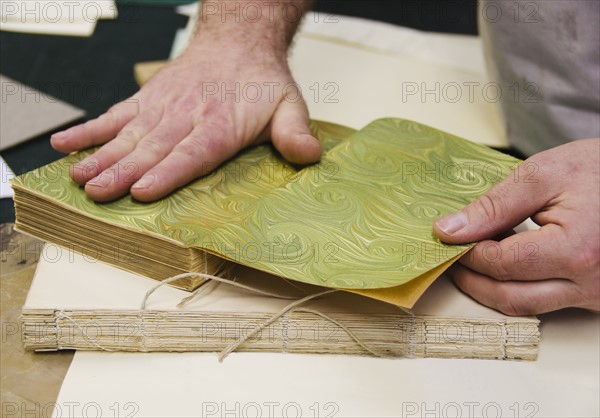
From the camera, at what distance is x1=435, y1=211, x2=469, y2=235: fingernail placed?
0.87 meters

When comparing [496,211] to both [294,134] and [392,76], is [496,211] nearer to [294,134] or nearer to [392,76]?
[294,134]

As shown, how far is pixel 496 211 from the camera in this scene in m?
0.88

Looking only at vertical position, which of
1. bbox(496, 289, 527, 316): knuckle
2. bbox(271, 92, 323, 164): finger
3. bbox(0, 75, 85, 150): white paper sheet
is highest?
bbox(271, 92, 323, 164): finger

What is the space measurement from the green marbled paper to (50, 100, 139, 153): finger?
25mm

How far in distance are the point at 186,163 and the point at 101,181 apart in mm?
119

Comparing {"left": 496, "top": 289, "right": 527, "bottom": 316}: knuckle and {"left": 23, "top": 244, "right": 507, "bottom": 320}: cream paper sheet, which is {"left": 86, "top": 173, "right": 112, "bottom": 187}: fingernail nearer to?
{"left": 23, "top": 244, "right": 507, "bottom": 320}: cream paper sheet

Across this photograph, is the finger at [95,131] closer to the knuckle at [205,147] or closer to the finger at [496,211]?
the knuckle at [205,147]

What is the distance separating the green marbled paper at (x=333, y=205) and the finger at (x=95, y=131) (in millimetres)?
25

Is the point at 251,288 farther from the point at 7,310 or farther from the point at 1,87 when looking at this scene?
the point at 1,87

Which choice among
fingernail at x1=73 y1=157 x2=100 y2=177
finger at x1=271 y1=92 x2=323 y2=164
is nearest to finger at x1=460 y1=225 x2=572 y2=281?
finger at x1=271 y1=92 x2=323 y2=164

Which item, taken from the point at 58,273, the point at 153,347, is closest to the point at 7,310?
the point at 58,273

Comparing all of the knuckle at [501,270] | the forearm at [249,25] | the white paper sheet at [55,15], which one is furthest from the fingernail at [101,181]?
the white paper sheet at [55,15]

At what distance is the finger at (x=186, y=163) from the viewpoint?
0.94 meters

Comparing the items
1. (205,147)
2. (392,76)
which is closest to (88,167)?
(205,147)
